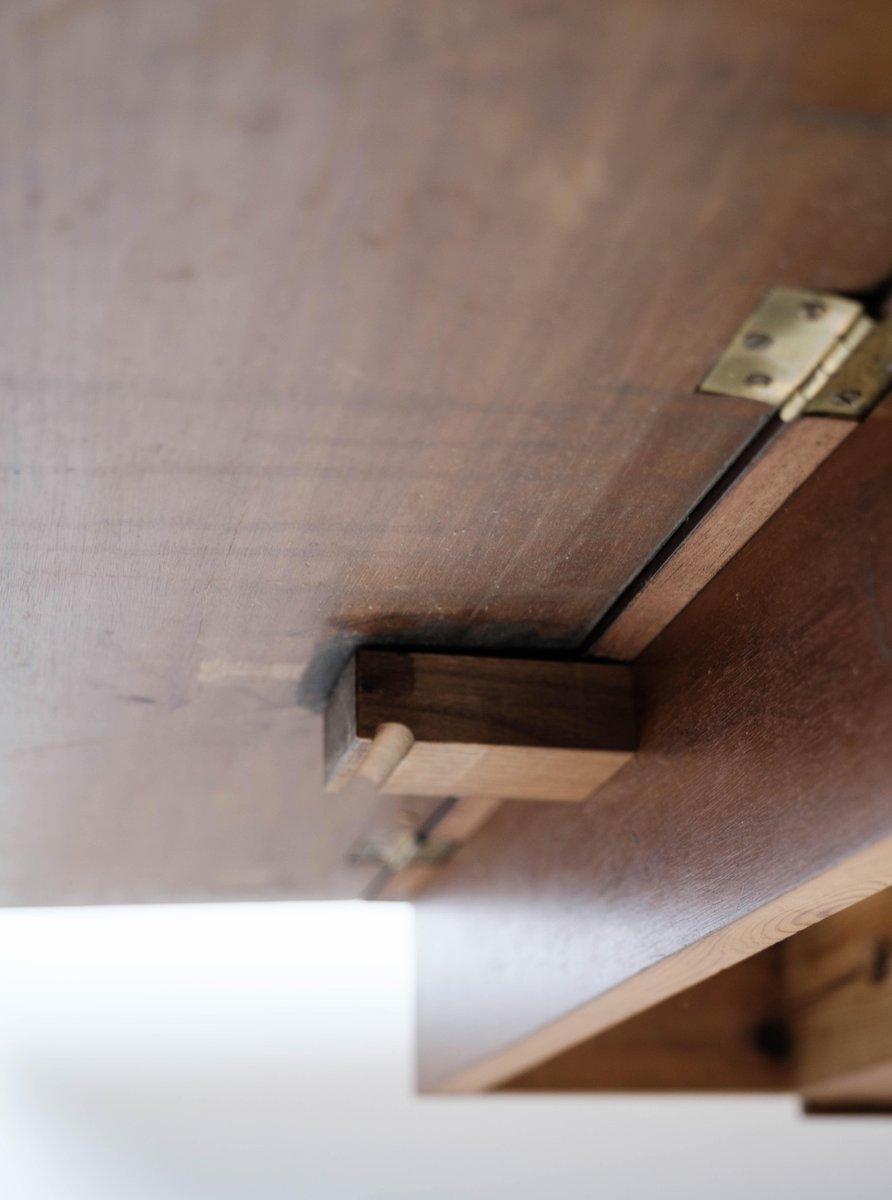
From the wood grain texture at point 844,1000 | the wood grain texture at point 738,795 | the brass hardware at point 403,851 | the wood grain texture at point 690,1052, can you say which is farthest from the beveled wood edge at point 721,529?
the wood grain texture at point 690,1052

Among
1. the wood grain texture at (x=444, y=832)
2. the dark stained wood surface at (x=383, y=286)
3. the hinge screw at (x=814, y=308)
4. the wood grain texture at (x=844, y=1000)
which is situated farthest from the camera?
the wood grain texture at (x=844, y=1000)

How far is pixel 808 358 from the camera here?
735mm

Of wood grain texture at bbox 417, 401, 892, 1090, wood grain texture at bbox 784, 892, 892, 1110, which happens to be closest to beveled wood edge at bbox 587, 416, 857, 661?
wood grain texture at bbox 417, 401, 892, 1090

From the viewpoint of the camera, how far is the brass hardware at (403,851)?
162 centimetres

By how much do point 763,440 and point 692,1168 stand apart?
194 centimetres

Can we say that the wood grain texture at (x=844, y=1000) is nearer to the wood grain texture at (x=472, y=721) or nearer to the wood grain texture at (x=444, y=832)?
the wood grain texture at (x=444, y=832)

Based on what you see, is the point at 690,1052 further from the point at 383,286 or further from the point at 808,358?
the point at 383,286

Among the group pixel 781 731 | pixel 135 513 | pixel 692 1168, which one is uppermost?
pixel 135 513

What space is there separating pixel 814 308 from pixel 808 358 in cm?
4

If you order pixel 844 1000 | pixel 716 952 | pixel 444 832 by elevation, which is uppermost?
pixel 444 832

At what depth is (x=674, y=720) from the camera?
1.07m

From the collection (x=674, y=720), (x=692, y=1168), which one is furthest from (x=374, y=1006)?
(x=674, y=720)

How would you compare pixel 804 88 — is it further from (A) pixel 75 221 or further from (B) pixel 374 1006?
(B) pixel 374 1006

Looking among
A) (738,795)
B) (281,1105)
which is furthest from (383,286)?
(281,1105)
